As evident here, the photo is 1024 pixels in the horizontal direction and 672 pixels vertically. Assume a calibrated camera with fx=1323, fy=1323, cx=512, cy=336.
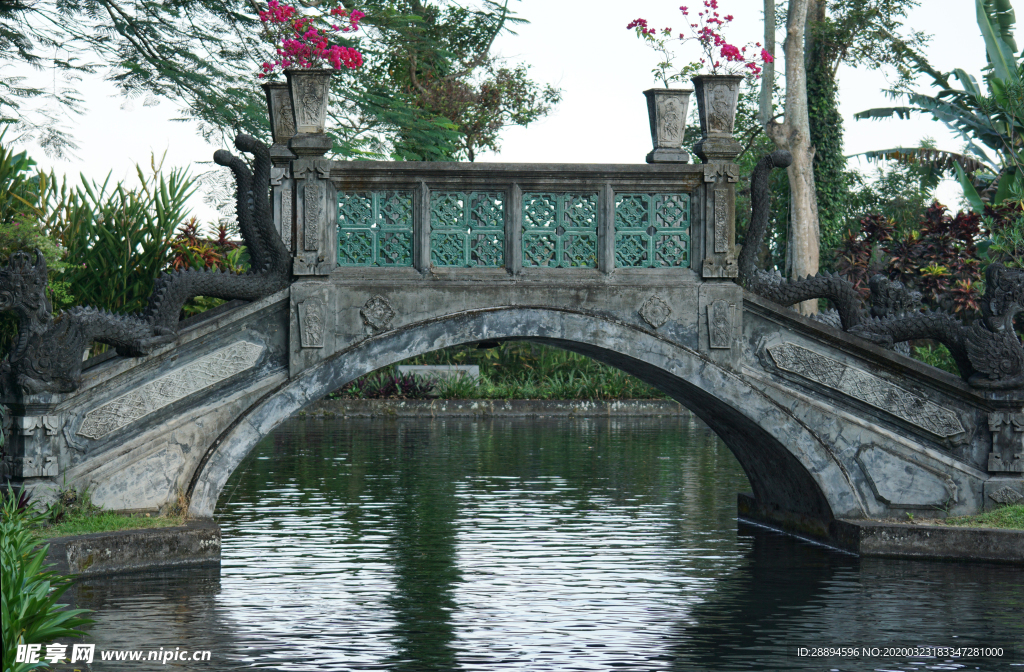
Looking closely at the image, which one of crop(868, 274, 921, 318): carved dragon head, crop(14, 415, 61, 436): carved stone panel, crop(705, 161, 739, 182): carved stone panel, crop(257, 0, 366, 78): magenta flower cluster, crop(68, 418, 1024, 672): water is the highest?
crop(257, 0, 366, 78): magenta flower cluster

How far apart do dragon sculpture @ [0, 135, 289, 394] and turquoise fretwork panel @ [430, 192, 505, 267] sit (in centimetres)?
137

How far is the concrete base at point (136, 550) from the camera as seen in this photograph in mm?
10375

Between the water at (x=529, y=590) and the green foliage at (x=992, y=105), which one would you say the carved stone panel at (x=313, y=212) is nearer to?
the water at (x=529, y=590)

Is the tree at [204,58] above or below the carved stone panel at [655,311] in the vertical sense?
above

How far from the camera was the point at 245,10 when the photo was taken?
17391mm

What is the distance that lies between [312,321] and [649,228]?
3.14 metres

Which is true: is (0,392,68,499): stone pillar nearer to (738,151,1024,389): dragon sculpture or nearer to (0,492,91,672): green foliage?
(0,492,91,672): green foliage

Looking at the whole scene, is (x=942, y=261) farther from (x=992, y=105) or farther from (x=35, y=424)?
(x=35, y=424)

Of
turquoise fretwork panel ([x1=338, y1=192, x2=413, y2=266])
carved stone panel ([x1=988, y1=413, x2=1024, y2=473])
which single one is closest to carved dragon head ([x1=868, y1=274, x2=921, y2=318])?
carved stone panel ([x1=988, y1=413, x2=1024, y2=473])

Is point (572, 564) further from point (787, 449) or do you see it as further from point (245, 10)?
point (245, 10)

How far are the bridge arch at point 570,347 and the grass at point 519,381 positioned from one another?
1760 cm

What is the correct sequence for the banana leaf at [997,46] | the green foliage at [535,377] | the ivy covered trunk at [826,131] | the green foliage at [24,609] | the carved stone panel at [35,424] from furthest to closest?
the ivy covered trunk at [826,131], the green foliage at [535,377], the banana leaf at [997,46], the carved stone panel at [35,424], the green foliage at [24,609]

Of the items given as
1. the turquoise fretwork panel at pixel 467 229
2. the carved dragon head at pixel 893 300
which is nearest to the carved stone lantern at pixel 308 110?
the turquoise fretwork panel at pixel 467 229

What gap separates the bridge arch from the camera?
37.9ft
